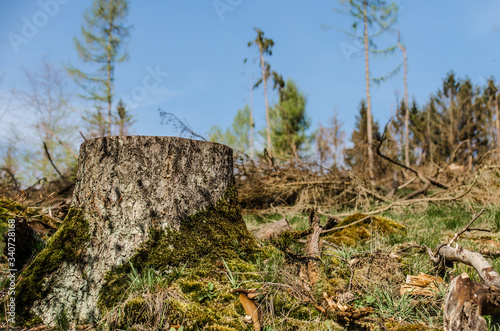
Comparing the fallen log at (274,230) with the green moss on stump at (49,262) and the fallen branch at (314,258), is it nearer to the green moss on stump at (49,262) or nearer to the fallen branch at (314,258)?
the fallen branch at (314,258)

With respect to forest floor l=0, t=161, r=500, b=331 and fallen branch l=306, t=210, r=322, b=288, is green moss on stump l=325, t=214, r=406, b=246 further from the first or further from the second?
fallen branch l=306, t=210, r=322, b=288

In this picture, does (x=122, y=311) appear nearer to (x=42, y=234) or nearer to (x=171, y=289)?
(x=171, y=289)

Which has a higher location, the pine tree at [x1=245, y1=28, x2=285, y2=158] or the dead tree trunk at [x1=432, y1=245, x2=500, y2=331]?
the pine tree at [x1=245, y1=28, x2=285, y2=158]

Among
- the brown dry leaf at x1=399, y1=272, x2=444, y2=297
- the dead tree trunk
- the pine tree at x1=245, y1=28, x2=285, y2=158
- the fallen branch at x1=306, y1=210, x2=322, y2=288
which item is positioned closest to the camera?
the dead tree trunk

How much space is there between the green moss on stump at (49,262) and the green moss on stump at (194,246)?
367mm

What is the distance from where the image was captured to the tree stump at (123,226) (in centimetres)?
238

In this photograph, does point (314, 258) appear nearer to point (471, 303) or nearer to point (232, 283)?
point (232, 283)

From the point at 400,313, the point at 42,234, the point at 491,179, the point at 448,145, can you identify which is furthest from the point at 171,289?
the point at 448,145

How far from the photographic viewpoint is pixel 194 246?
2.55 meters

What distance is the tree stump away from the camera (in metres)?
2.38

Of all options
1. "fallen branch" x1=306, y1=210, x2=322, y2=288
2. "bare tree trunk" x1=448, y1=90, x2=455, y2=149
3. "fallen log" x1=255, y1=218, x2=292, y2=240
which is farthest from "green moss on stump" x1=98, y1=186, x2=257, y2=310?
"bare tree trunk" x1=448, y1=90, x2=455, y2=149

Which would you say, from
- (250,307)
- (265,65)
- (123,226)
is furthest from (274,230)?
(265,65)

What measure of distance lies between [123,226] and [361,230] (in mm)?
2780

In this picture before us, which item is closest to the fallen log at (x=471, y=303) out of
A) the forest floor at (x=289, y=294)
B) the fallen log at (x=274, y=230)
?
the forest floor at (x=289, y=294)
